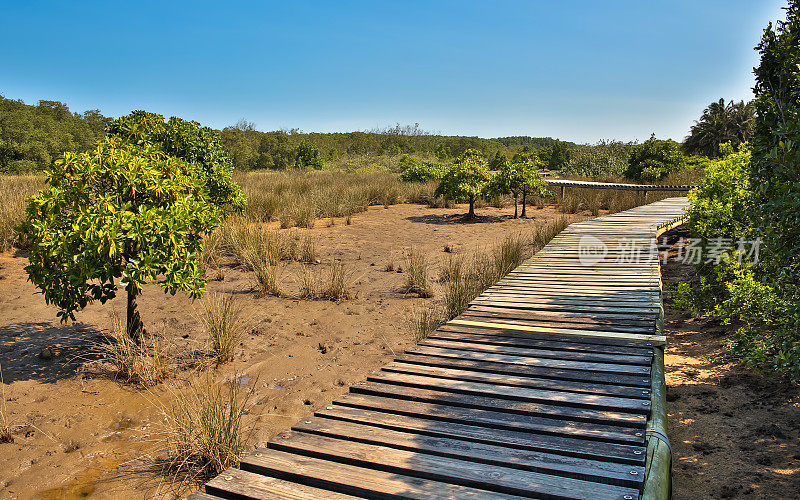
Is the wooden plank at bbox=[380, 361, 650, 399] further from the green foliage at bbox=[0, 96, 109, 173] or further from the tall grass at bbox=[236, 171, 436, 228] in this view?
the green foliage at bbox=[0, 96, 109, 173]

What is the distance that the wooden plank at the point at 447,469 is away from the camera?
1.90m

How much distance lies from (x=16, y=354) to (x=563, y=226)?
9.35 meters

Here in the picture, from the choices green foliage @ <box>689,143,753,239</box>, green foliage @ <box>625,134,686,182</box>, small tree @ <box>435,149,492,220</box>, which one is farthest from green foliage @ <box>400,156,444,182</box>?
green foliage @ <box>689,143,753,239</box>

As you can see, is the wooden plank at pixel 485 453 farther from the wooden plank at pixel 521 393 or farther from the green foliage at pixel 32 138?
the green foliage at pixel 32 138

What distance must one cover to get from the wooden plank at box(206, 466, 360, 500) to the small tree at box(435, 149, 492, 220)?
40.4 ft

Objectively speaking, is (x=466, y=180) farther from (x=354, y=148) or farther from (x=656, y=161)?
(x=354, y=148)

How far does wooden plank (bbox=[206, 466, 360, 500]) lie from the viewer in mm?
1947

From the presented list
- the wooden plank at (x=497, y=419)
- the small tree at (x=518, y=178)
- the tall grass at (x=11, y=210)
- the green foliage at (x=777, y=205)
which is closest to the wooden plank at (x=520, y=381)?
the wooden plank at (x=497, y=419)

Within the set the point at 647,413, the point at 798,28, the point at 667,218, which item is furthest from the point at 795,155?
the point at 667,218

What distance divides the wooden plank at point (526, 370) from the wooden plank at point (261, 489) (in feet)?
4.77

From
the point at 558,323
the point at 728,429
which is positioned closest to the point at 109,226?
the point at 558,323

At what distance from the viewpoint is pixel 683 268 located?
8.51 metres

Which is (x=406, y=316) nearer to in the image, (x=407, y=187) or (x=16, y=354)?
(x=16, y=354)

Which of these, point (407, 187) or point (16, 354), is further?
point (407, 187)
